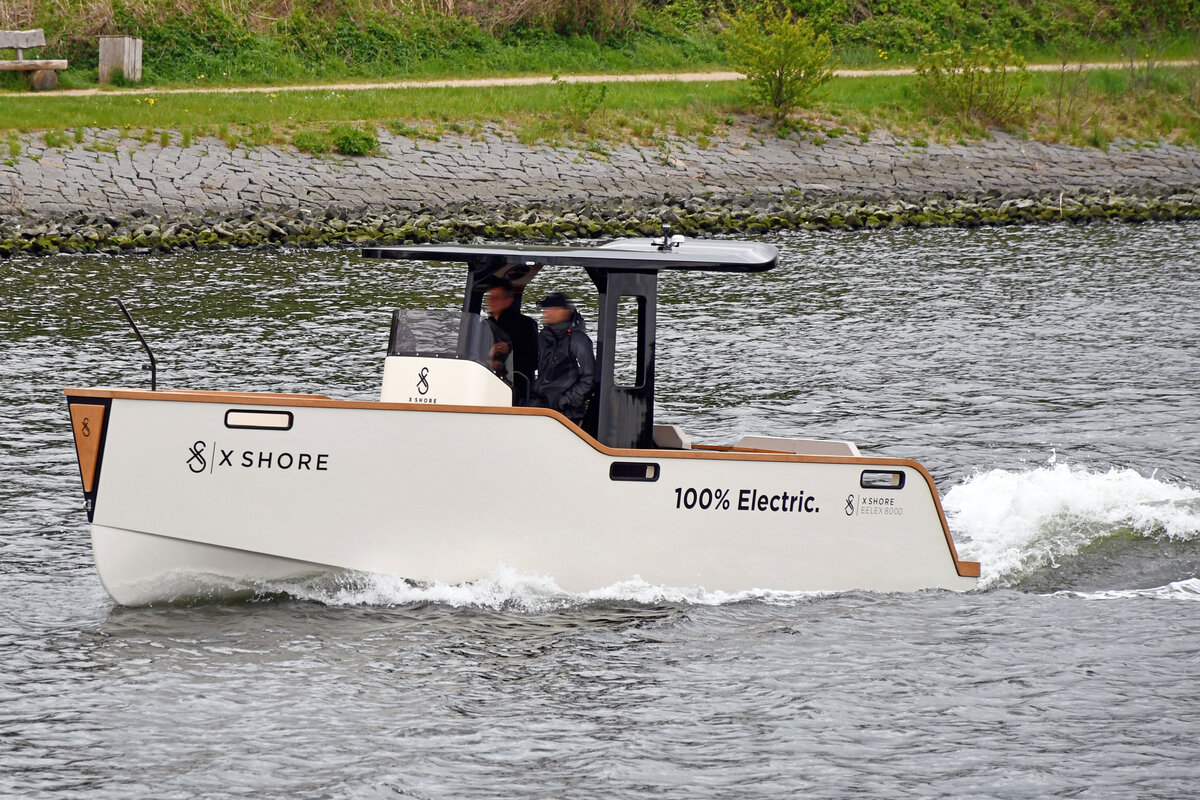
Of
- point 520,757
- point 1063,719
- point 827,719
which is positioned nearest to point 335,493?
point 520,757

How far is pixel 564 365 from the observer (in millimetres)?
9125

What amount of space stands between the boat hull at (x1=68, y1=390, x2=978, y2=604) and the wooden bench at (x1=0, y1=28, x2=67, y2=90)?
2355 cm

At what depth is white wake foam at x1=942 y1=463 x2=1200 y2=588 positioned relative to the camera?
35.9ft

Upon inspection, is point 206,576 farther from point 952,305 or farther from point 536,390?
point 952,305

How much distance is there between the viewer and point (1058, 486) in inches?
476

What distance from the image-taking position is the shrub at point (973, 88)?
3378 cm

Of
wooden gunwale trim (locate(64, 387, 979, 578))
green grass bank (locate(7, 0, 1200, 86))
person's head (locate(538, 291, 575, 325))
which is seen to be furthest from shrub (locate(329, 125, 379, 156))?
wooden gunwale trim (locate(64, 387, 979, 578))

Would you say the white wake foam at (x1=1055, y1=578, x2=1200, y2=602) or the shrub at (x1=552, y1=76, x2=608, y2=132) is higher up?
the shrub at (x1=552, y1=76, x2=608, y2=132)

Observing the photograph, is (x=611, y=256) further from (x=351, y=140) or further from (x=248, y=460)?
(x=351, y=140)

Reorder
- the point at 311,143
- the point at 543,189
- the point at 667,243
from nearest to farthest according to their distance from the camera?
the point at 667,243 < the point at 311,143 < the point at 543,189

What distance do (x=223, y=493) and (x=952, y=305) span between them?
14.8 metres

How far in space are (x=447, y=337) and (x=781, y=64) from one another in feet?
79.6

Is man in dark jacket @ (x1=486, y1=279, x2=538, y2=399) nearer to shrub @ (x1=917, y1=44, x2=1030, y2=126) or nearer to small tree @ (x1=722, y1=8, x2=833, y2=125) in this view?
small tree @ (x1=722, y1=8, x2=833, y2=125)

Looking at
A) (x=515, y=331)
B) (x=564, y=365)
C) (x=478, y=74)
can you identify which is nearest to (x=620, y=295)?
(x=564, y=365)
